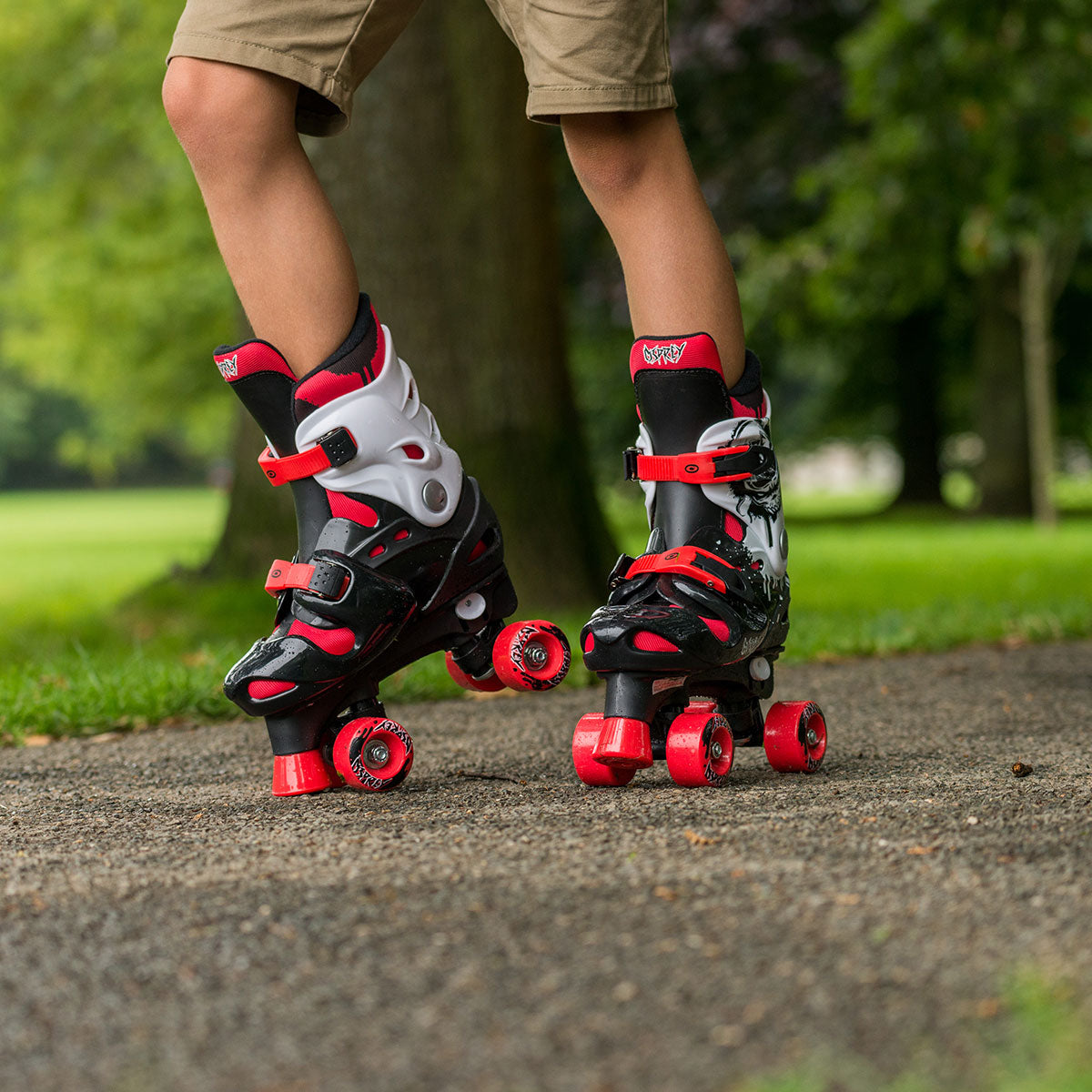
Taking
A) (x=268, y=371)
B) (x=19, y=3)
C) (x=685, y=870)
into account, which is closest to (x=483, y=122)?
(x=268, y=371)

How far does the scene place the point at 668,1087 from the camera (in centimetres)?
104

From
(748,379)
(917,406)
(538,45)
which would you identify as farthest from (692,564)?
(917,406)

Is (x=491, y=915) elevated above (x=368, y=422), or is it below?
below

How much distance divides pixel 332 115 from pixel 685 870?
4.59 feet

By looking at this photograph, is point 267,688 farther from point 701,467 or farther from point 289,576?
point 701,467

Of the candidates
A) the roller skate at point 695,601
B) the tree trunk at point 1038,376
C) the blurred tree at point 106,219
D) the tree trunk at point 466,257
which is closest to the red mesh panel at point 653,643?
the roller skate at point 695,601

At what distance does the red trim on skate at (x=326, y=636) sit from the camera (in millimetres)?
2092

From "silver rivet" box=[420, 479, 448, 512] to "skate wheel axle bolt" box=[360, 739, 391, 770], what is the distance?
0.36m

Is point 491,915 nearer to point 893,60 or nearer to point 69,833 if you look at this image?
point 69,833

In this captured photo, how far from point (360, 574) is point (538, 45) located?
0.84 metres

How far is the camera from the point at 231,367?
7.20 ft

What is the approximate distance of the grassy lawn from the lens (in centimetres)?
344

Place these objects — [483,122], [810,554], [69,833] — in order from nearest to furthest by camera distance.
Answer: [69,833]
[483,122]
[810,554]

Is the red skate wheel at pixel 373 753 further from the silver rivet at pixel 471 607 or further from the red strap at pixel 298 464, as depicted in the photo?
the red strap at pixel 298 464
